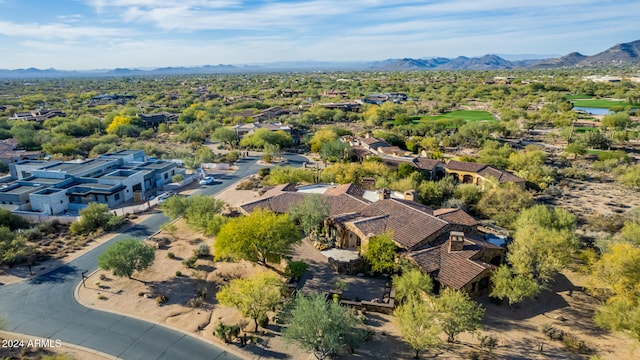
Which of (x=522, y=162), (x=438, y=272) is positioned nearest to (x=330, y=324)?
(x=438, y=272)

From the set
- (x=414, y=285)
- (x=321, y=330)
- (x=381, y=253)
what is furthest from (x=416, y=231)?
(x=321, y=330)

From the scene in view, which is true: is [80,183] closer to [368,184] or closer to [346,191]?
[346,191]

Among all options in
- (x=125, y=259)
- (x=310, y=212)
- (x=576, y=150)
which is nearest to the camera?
(x=125, y=259)

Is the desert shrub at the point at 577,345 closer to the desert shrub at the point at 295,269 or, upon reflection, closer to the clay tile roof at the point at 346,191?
the desert shrub at the point at 295,269

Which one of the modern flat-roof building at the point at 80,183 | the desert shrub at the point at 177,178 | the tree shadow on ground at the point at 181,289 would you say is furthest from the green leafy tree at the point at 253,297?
the desert shrub at the point at 177,178

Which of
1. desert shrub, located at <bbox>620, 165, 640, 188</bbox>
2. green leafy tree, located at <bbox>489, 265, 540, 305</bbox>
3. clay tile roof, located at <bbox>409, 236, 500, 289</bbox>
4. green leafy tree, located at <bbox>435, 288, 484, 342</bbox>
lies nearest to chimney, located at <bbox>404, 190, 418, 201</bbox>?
clay tile roof, located at <bbox>409, 236, 500, 289</bbox>

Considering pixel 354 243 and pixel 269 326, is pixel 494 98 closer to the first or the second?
pixel 354 243
